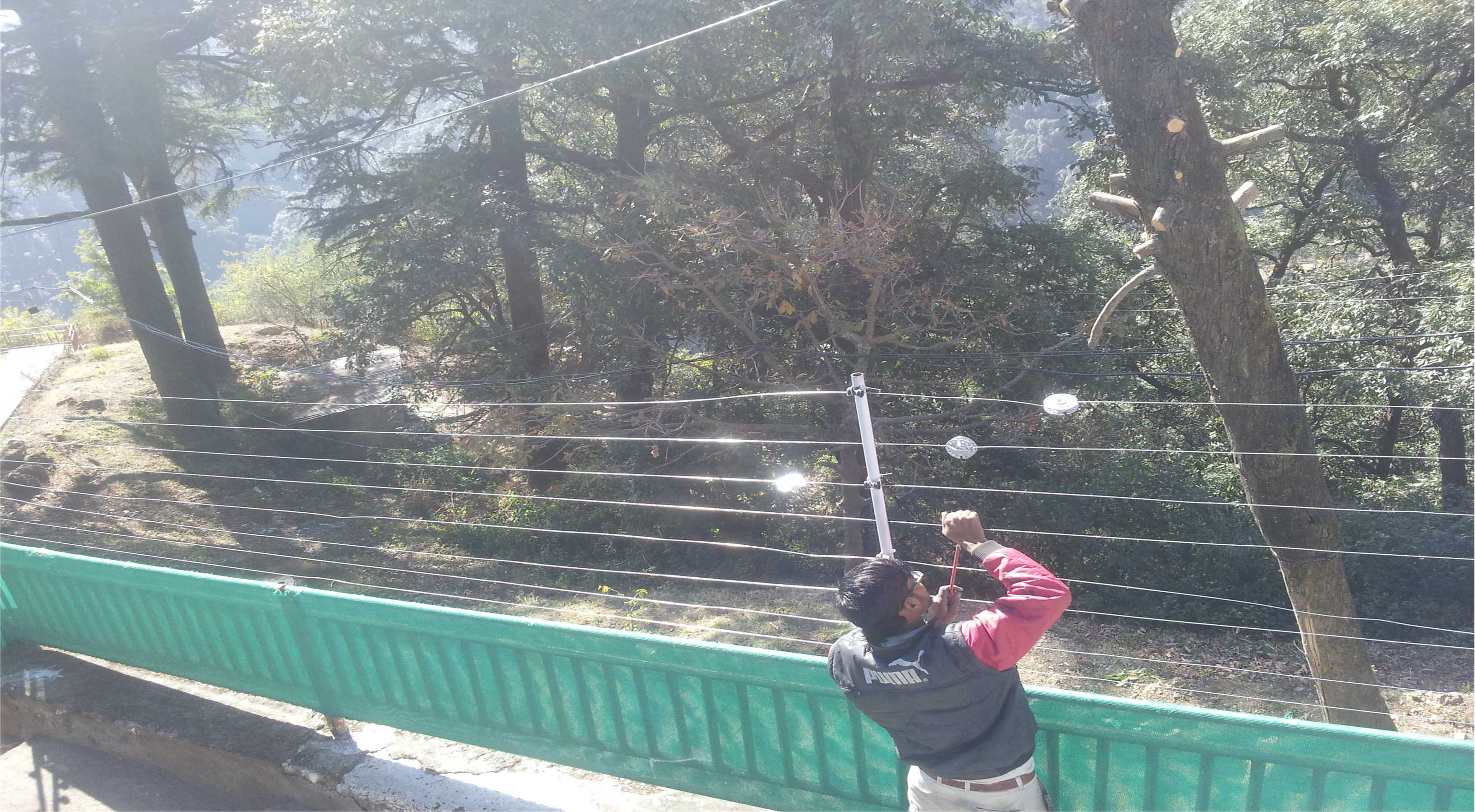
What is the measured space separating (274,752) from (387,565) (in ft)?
25.1

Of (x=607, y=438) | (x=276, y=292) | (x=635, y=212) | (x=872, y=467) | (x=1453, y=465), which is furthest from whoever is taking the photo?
(x=276, y=292)

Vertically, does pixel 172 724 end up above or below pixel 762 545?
above

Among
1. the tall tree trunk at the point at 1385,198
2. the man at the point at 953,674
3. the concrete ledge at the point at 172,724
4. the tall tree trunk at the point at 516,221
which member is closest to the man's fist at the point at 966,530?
the man at the point at 953,674

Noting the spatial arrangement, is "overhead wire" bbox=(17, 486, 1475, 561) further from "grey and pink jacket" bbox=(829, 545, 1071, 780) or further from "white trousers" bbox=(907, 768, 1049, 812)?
"white trousers" bbox=(907, 768, 1049, 812)

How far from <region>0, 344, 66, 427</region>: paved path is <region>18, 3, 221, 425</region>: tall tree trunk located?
2.53m

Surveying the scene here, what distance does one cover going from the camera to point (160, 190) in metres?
17.2

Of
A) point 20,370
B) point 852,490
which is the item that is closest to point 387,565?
point 852,490

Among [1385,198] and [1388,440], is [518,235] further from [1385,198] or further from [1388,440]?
[1388,440]

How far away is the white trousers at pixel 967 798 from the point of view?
2557 millimetres

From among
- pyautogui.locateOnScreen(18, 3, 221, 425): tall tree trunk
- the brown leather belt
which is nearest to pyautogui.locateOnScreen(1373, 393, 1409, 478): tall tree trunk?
the brown leather belt

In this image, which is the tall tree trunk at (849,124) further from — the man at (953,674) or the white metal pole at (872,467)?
the man at (953,674)

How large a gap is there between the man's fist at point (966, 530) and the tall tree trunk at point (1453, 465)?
42.2 ft

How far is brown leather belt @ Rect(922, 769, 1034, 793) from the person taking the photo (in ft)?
8.36

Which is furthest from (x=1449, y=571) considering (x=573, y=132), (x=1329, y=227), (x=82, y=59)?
(x=82, y=59)
